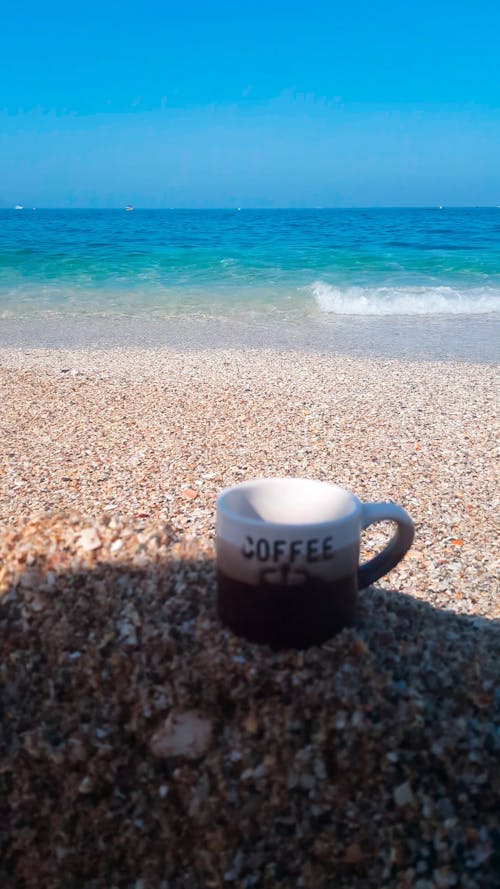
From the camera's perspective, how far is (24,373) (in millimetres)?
5473

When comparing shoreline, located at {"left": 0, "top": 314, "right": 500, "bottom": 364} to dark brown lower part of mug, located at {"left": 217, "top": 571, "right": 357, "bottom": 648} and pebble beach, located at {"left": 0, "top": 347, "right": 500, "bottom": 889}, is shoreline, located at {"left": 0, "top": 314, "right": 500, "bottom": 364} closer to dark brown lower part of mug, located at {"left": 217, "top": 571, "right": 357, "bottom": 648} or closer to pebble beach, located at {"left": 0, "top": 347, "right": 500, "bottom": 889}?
pebble beach, located at {"left": 0, "top": 347, "right": 500, "bottom": 889}

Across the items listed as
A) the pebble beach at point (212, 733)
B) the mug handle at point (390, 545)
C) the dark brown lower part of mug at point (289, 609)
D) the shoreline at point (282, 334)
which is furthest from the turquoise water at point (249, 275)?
the dark brown lower part of mug at point (289, 609)

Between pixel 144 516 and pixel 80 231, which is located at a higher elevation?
pixel 80 231

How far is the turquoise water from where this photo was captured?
436 inches

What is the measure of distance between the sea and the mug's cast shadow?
5991 millimetres

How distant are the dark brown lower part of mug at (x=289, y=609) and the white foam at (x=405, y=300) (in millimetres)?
9737

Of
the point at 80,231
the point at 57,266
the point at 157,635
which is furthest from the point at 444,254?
the point at 157,635

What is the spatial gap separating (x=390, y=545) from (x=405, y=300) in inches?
422

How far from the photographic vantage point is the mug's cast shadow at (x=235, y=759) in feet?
3.90

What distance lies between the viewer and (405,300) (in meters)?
11.7

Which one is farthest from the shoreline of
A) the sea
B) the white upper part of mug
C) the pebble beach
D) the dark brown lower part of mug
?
the dark brown lower part of mug

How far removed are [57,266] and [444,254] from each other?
9.12 m

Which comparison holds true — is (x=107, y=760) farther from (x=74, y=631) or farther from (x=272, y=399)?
(x=272, y=399)

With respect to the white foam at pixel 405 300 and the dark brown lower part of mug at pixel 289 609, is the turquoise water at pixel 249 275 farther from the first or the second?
the dark brown lower part of mug at pixel 289 609
